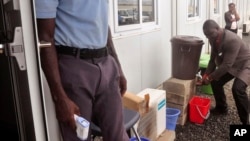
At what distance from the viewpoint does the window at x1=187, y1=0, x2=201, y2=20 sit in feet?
16.4

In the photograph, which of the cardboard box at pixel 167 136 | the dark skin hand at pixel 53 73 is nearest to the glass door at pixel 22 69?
the dark skin hand at pixel 53 73

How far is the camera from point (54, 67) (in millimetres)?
1069

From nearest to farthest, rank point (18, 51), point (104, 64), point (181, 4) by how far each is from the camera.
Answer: point (18, 51), point (104, 64), point (181, 4)

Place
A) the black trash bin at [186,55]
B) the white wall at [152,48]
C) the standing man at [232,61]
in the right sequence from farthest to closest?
the black trash bin at [186,55]
the standing man at [232,61]
the white wall at [152,48]

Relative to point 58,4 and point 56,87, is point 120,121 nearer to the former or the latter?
point 56,87

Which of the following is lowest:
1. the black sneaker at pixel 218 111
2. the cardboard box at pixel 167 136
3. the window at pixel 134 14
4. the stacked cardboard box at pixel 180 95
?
the black sneaker at pixel 218 111

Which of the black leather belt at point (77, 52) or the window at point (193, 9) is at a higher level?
the window at point (193, 9)

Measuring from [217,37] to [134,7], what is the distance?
3.23 ft

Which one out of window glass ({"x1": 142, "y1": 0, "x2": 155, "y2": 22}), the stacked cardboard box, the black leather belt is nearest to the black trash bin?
the stacked cardboard box

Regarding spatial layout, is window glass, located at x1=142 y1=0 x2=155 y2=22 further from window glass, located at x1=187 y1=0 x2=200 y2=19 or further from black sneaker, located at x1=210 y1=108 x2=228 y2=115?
window glass, located at x1=187 y1=0 x2=200 y2=19

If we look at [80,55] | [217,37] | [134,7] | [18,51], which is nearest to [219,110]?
[217,37]

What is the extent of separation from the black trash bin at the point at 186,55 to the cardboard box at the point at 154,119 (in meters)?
0.71

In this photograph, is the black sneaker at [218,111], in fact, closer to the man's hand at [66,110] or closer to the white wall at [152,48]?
the white wall at [152,48]

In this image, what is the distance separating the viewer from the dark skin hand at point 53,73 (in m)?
1.06
